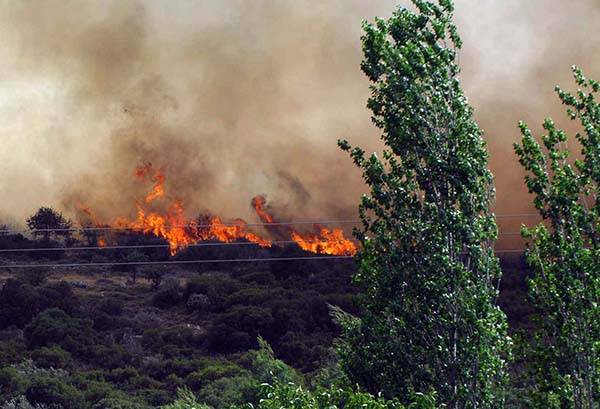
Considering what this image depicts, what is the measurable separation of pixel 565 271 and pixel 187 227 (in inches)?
2052

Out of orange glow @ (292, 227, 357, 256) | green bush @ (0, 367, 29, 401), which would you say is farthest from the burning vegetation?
green bush @ (0, 367, 29, 401)

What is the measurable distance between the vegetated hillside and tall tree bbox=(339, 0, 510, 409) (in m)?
20.9

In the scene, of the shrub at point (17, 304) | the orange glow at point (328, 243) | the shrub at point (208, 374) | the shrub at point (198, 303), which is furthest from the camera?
the shrub at point (198, 303)

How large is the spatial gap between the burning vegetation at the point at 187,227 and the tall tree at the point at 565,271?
153 feet

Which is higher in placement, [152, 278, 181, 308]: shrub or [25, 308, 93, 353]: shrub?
[152, 278, 181, 308]: shrub

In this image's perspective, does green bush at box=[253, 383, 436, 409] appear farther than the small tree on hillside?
No

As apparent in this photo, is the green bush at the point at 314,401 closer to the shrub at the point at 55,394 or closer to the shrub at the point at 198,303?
the shrub at the point at 55,394

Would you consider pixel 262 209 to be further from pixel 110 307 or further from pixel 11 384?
pixel 11 384

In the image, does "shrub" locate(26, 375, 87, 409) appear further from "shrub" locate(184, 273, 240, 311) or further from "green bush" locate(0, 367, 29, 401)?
"shrub" locate(184, 273, 240, 311)

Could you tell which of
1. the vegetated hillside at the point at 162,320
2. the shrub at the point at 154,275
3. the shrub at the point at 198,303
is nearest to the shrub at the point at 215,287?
the vegetated hillside at the point at 162,320

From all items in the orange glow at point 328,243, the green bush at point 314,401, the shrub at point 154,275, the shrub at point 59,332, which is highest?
the orange glow at point 328,243

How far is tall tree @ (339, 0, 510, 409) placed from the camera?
16219 mm

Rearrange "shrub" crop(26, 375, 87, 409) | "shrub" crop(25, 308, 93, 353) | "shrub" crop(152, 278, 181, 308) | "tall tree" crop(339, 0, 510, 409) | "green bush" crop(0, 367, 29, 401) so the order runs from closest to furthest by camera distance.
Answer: "tall tree" crop(339, 0, 510, 409) < "shrub" crop(26, 375, 87, 409) < "green bush" crop(0, 367, 29, 401) < "shrub" crop(25, 308, 93, 353) < "shrub" crop(152, 278, 181, 308)

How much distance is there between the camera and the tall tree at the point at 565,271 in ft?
53.5
